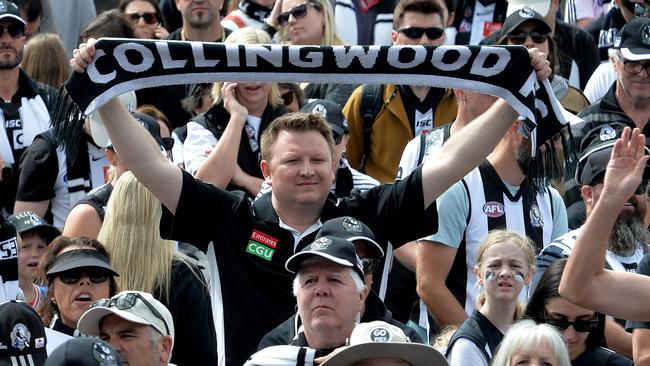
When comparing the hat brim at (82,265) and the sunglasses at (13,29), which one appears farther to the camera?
the sunglasses at (13,29)

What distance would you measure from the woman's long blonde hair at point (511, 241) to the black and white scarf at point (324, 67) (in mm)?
587

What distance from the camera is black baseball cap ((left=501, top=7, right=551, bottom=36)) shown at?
10.1 m

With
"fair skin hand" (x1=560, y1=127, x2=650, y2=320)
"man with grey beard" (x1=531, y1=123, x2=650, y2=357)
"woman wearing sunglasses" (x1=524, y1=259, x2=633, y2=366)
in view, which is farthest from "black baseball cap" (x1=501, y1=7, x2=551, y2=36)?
"fair skin hand" (x1=560, y1=127, x2=650, y2=320)

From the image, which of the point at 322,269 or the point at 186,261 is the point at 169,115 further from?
the point at 322,269

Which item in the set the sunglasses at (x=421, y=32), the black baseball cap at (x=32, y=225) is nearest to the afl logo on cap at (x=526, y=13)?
the sunglasses at (x=421, y=32)

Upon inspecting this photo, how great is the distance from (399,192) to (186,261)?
148 centimetres

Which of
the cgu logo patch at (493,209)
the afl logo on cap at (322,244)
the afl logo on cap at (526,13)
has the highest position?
the afl logo on cap at (526,13)

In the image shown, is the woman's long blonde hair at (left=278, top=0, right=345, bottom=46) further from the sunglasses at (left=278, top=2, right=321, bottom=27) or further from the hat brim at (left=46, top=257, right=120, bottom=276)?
the hat brim at (left=46, top=257, right=120, bottom=276)

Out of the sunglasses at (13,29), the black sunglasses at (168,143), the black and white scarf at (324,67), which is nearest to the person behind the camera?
the black and white scarf at (324,67)

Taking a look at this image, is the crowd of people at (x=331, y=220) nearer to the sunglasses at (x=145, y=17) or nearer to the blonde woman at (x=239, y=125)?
the blonde woman at (x=239, y=125)

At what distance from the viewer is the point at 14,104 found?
10.6m

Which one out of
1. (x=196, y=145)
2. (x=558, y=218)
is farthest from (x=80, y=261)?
(x=558, y=218)

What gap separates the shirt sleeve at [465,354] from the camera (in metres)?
7.11

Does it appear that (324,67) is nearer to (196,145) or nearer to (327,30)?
(196,145)
